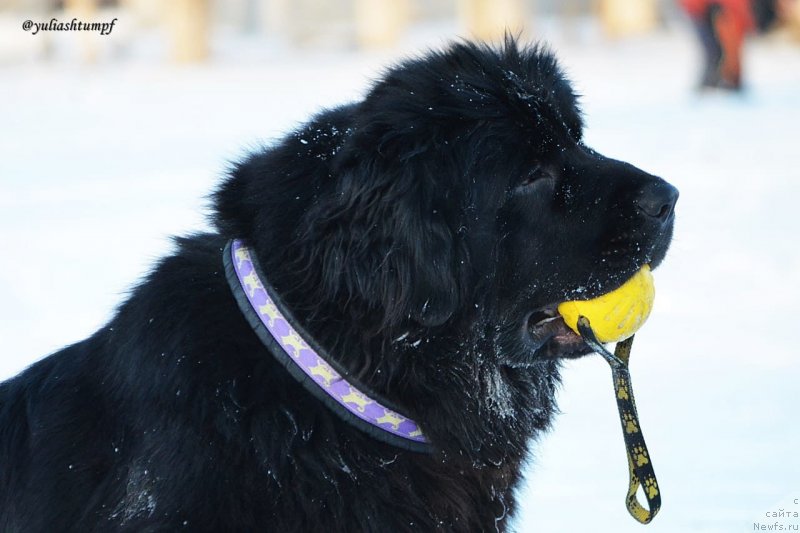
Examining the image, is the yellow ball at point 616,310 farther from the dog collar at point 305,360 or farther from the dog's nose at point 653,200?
the dog collar at point 305,360

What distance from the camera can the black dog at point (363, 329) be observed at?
2.62 meters

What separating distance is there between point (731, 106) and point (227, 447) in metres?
12.4

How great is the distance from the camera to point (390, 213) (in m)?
2.62

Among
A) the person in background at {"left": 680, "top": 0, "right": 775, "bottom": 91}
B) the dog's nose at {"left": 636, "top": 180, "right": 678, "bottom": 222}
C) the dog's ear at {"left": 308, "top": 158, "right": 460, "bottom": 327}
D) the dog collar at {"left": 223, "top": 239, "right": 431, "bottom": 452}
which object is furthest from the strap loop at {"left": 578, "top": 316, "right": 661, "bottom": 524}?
the person in background at {"left": 680, "top": 0, "right": 775, "bottom": 91}

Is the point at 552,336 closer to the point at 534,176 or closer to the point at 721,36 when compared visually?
the point at 534,176

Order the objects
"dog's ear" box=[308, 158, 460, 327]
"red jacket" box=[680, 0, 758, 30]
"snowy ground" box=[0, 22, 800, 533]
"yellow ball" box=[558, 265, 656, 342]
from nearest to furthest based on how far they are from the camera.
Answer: "dog's ear" box=[308, 158, 460, 327], "yellow ball" box=[558, 265, 656, 342], "snowy ground" box=[0, 22, 800, 533], "red jacket" box=[680, 0, 758, 30]

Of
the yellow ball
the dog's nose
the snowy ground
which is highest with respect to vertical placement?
the dog's nose

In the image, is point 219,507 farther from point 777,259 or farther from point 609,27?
point 609,27

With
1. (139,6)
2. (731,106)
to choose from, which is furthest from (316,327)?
(139,6)

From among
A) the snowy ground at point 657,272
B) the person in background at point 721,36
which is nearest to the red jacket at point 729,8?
the person in background at point 721,36

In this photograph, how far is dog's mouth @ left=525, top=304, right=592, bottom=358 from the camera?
9.52ft

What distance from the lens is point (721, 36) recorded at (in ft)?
45.5

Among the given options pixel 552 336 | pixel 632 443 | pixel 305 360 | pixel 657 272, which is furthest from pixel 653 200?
pixel 657 272

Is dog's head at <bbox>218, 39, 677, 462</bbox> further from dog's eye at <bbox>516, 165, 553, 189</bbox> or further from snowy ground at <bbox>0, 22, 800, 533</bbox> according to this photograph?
snowy ground at <bbox>0, 22, 800, 533</bbox>
